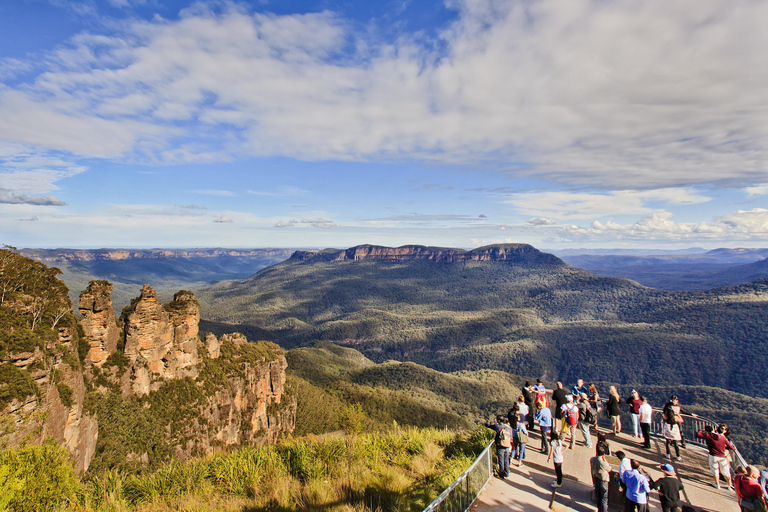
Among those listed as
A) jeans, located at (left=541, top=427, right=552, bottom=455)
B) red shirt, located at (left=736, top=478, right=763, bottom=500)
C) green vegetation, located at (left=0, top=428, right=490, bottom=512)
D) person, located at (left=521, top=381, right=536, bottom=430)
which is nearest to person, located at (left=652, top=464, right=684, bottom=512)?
red shirt, located at (left=736, top=478, right=763, bottom=500)

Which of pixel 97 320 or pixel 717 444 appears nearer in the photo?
pixel 717 444

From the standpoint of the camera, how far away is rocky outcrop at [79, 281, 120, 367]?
108 ft

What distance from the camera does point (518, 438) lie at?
15.0 m

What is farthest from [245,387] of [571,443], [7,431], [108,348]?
[571,443]

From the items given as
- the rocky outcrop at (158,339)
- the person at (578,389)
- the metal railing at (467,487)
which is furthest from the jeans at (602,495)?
the rocky outcrop at (158,339)

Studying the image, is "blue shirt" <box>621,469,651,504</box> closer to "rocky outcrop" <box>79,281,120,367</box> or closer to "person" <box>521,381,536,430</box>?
"person" <box>521,381,536,430</box>

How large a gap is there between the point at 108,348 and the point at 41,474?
110 feet

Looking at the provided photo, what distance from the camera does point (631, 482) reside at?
10984 mm

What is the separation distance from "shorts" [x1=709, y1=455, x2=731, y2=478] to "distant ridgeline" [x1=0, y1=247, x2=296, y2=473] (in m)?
27.7

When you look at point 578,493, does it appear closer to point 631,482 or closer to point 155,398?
point 631,482

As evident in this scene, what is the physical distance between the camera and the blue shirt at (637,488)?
10875mm

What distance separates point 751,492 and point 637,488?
3634mm

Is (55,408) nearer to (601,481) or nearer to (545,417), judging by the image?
(545,417)

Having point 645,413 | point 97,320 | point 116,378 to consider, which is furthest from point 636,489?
point 116,378
